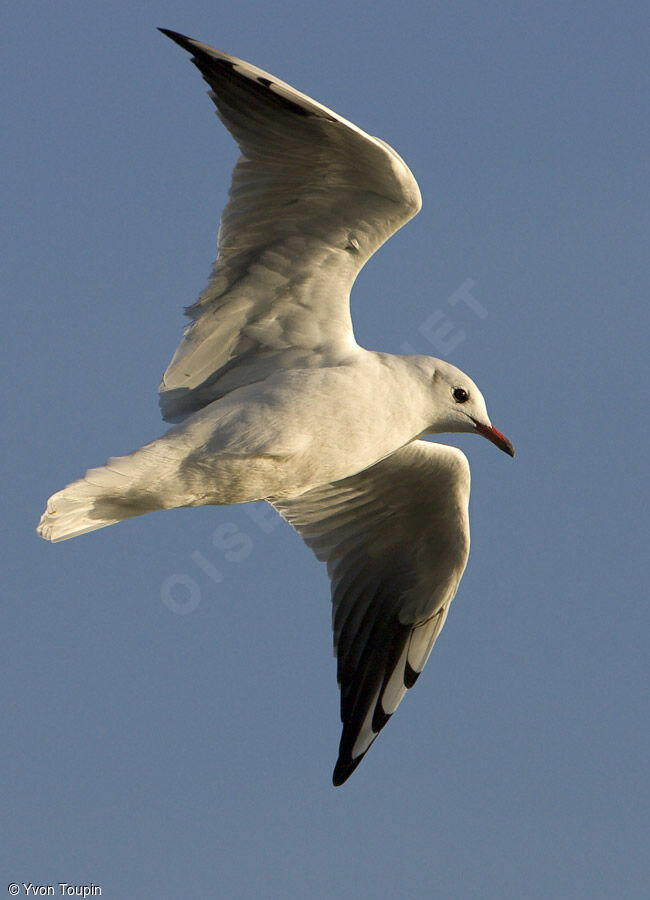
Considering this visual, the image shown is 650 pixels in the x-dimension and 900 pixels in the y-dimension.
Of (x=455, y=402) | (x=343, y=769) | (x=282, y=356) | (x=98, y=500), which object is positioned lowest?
(x=343, y=769)

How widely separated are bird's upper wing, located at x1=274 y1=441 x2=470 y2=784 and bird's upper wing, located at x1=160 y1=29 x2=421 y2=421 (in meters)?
1.48

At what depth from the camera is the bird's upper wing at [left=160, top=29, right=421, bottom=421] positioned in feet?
24.1

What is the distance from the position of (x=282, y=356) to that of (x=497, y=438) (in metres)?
1.45

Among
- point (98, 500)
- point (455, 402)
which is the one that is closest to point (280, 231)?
point (455, 402)

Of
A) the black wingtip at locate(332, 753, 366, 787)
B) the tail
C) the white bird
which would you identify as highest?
the white bird

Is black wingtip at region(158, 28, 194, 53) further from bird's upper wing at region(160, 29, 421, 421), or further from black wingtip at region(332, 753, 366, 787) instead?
black wingtip at region(332, 753, 366, 787)

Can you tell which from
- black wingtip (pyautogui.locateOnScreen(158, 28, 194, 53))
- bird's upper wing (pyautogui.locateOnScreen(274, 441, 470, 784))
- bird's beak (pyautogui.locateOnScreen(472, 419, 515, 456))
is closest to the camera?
black wingtip (pyautogui.locateOnScreen(158, 28, 194, 53))

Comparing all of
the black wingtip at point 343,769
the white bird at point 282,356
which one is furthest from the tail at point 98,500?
the black wingtip at point 343,769

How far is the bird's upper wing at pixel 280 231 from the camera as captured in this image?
7336 millimetres

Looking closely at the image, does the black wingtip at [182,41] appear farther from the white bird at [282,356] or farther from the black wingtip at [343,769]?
the black wingtip at [343,769]

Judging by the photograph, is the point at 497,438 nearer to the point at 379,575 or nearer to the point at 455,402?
the point at 455,402

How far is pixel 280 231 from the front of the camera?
25.7ft

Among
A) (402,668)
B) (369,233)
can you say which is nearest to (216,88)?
(369,233)

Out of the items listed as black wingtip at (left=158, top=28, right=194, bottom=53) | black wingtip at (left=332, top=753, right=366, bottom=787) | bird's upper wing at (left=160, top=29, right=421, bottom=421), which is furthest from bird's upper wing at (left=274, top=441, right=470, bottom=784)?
black wingtip at (left=158, top=28, right=194, bottom=53)
